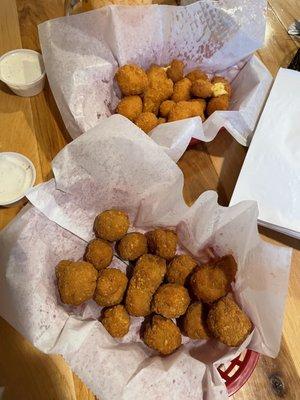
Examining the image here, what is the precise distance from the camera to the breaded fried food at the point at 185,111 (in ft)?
3.23

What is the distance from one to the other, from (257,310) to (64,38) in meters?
0.84

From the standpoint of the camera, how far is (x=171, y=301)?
0.77 meters

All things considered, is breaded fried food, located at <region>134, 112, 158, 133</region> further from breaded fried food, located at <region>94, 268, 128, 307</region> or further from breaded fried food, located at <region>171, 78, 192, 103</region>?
breaded fried food, located at <region>94, 268, 128, 307</region>

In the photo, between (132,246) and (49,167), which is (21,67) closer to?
(49,167)

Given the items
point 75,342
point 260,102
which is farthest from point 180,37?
point 75,342

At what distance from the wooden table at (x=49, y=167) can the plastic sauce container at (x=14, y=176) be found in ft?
0.12

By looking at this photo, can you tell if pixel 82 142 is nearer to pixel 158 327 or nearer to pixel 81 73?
pixel 81 73

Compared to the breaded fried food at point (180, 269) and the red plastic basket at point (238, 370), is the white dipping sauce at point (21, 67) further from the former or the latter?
the red plastic basket at point (238, 370)

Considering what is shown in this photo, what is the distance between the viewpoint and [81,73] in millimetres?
975

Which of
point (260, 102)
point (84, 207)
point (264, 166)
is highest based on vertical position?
point (260, 102)

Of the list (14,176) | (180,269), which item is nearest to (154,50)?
(14,176)

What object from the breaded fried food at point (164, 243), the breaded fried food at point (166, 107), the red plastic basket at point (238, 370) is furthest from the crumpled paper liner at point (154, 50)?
the red plastic basket at point (238, 370)

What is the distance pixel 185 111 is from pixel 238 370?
64 cm

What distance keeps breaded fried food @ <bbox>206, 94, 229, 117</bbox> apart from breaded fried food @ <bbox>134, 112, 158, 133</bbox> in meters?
0.16
